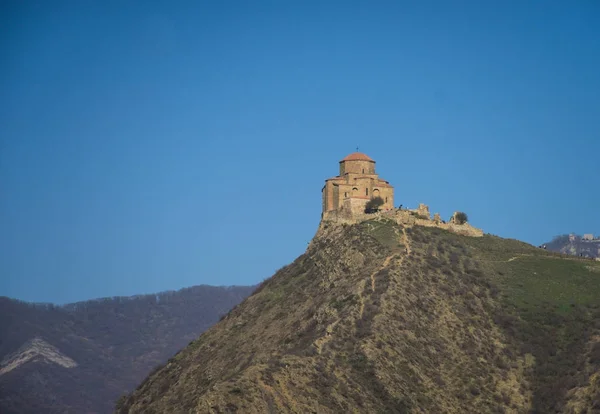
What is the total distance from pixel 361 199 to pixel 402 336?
24.7 m

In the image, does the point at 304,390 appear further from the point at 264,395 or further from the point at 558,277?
the point at 558,277

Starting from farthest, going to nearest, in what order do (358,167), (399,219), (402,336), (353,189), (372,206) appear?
(358,167) < (353,189) < (372,206) < (399,219) < (402,336)

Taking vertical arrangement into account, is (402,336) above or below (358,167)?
below

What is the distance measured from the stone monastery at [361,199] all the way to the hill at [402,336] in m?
1.39

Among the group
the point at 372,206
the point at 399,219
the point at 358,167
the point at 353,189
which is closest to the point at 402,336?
the point at 399,219

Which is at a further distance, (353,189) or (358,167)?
(358,167)

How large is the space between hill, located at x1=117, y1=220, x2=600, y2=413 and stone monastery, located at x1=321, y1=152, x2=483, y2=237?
139 cm

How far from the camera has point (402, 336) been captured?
303 ft

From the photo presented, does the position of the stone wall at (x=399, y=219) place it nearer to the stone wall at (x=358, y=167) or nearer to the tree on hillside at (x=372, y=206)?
the tree on hillside at (x=372, y=206)

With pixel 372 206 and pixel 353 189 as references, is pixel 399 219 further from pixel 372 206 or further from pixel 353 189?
pixel 353 189

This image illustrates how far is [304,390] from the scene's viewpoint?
8269cm

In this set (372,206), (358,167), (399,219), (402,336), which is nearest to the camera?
(402,336)

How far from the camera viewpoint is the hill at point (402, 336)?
84.9m

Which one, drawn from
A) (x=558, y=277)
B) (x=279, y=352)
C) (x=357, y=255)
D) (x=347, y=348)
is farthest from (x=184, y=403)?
(x=558, y=277)
